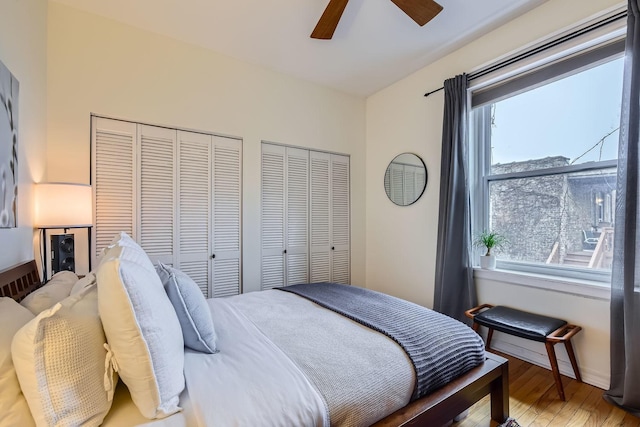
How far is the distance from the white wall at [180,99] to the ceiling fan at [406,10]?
1154mm

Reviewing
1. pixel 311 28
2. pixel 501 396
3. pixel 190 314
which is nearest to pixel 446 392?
pixel 501 396

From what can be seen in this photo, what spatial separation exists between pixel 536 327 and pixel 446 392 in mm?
1064

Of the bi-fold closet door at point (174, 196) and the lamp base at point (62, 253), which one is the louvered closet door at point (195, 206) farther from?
the lamp base at point (62, 253)

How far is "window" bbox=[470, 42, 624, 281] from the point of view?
1993 millimetres

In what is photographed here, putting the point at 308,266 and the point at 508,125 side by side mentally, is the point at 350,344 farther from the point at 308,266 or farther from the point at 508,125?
the point at 508,125

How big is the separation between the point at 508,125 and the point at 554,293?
4.70 feet

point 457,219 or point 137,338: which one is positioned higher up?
point 457,219

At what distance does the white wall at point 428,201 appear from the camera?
197cm

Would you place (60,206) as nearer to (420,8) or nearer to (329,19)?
(329,19)

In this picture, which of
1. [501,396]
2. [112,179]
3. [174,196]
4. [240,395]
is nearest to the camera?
[240,395]

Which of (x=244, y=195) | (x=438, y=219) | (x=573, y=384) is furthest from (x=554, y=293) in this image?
(x=244, y=195)

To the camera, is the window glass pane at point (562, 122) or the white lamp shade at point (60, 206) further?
the window glass pane at point (562, 122)

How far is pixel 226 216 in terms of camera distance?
9.34 feet

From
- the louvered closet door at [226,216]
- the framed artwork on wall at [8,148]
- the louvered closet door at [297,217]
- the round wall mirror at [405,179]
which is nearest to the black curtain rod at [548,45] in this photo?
the round wall mirror at [405,179]
